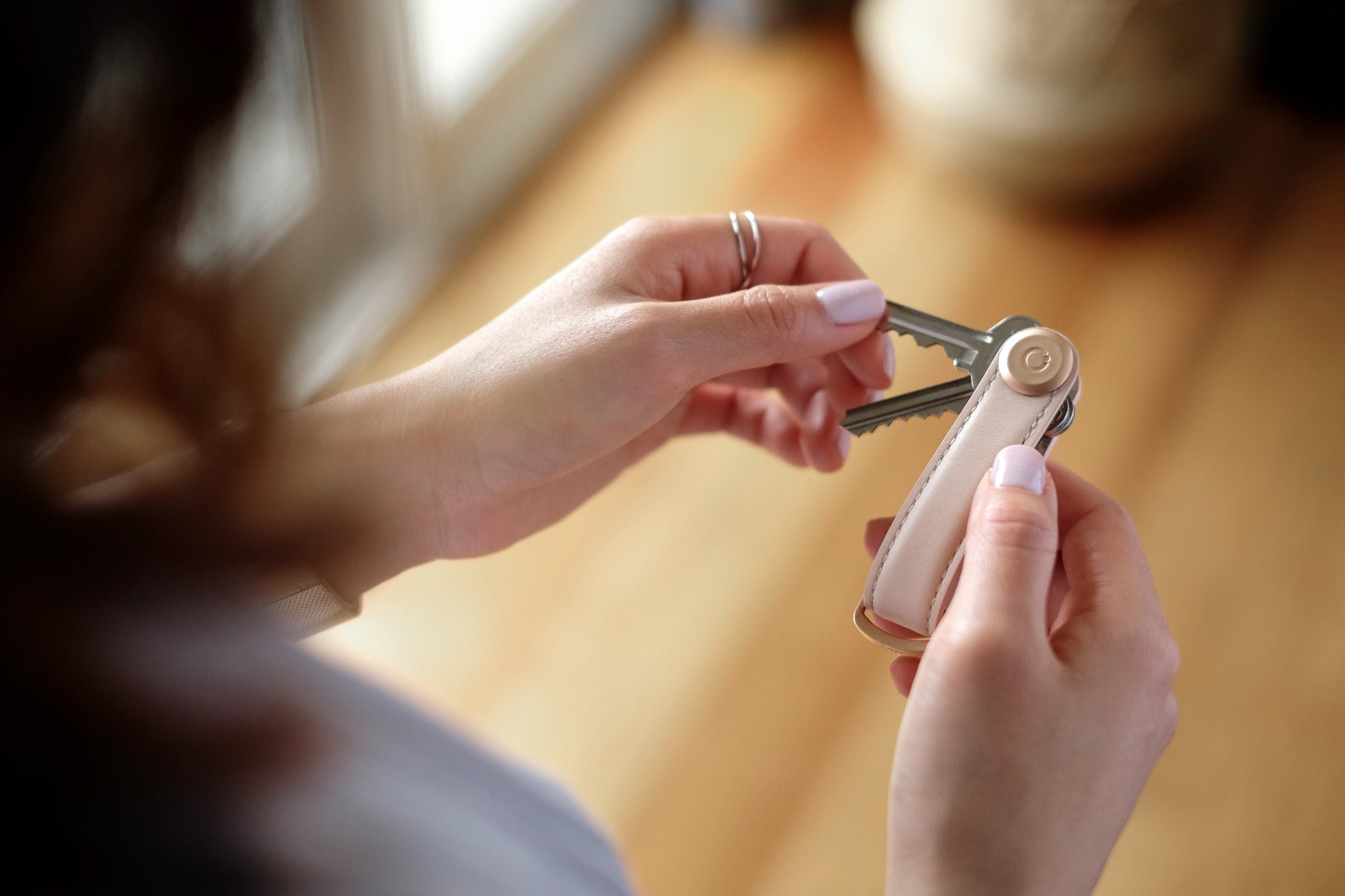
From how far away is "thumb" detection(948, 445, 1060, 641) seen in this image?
1.86 feet

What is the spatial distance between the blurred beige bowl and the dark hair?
1585mm

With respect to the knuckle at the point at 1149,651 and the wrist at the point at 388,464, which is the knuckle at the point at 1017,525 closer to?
the knuckle at the point at 1149,651

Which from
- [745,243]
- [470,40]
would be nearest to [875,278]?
[470,40]

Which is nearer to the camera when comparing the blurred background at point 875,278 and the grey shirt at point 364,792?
the grey shirt at point 364,792

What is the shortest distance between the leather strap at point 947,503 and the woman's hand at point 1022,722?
49mm

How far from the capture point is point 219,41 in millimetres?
256

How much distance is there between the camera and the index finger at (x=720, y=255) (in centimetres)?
79

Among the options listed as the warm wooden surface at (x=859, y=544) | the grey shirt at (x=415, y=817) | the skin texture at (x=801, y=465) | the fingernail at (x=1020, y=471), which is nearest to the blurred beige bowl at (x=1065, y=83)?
the warm wooden surface at (x=859, y=544)

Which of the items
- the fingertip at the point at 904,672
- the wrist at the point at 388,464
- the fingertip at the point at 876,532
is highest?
the fingertip at the point at 876,532

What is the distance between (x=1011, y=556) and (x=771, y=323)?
233mm

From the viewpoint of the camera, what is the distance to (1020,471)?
0.63 meters

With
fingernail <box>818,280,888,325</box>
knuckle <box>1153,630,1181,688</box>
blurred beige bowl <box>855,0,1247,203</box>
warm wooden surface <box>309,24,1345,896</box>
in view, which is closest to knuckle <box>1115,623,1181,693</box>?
knuckle <box>1153,630,1181,688</box>

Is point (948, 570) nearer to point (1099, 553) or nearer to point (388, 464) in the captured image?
point (1099, 553)

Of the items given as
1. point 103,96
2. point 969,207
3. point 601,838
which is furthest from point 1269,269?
point 103,96
